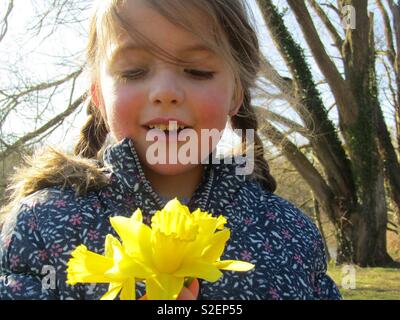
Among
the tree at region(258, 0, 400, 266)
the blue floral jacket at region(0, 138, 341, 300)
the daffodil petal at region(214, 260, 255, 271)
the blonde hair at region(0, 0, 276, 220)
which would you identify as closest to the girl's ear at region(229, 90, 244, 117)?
the blonde hair at region(0, 0, 276, 220)

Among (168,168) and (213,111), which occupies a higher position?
(213,111)

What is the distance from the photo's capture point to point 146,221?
1.35 metres

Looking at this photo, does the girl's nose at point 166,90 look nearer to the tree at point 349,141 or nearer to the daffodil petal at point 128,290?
the daffodil petal at point 128,290

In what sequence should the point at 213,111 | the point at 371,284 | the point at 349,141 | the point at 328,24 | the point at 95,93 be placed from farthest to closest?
the point at 328,24, the point at 349,141, the point at 371,284, the point at 95,93, the point at 213,111

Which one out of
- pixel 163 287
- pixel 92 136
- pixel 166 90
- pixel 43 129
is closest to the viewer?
pixel 163 287

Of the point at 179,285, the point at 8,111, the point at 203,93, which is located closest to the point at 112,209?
the point at 203,93

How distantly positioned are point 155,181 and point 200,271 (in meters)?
0.81

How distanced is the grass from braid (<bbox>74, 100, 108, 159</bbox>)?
573 cm

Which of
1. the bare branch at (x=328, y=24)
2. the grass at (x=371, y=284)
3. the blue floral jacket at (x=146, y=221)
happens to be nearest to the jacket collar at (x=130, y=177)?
the blue floral jacket at (x=146, y=221)

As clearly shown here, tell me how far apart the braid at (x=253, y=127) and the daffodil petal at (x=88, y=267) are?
1.12 metres

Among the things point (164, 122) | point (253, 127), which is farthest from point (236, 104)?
point (164, 122)

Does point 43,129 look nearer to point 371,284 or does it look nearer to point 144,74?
point 371,284
